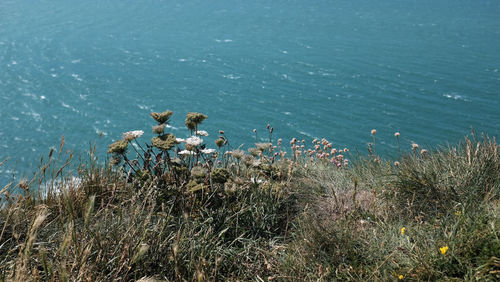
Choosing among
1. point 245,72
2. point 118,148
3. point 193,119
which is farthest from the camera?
point 245,72

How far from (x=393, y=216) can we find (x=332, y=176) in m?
1.28

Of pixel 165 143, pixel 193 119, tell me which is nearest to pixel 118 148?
pixel 165 143

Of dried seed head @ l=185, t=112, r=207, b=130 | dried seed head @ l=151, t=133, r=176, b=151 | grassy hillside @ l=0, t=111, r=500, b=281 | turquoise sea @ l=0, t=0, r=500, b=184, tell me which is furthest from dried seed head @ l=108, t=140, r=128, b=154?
turquoise sea @ l=0, t=0, r=500, b=184

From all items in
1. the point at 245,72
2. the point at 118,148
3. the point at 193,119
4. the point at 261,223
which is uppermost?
the point at 193,119

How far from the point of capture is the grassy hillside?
363 centimetres

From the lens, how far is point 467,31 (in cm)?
2923

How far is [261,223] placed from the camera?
464 cm

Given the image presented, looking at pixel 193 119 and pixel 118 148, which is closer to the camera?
pixel 118 148

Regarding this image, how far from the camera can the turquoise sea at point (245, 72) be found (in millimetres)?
18250

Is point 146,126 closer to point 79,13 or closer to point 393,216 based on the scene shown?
point 393,216

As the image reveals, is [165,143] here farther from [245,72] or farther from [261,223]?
[245,72]

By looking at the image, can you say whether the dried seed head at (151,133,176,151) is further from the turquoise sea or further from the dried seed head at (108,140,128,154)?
the turquoise sea

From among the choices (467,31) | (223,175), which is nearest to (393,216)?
(223,175)

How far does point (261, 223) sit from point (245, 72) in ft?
62.1
